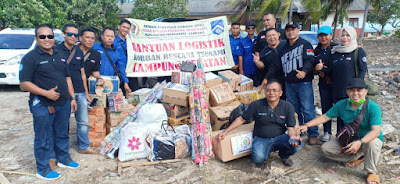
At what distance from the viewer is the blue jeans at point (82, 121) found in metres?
4.42

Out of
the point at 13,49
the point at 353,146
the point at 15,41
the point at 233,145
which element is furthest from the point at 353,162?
the point at 15,41

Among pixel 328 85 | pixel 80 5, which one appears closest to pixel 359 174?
pixel 328 85

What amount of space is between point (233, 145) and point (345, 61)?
2.01 metres

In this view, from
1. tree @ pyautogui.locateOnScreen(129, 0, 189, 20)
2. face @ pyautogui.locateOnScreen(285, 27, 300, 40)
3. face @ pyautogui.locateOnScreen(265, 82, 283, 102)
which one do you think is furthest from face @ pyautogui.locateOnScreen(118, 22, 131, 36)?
tree @ pyautogui.locateOnScreen(129, 0, 189, 20)

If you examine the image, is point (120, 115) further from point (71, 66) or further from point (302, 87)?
A: point (302, 87)

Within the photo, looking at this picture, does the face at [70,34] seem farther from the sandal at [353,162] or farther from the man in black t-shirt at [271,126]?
the sandal at [353,162]

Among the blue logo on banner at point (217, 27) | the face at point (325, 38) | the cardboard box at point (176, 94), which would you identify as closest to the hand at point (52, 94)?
the cardboard box at point (176, 94)

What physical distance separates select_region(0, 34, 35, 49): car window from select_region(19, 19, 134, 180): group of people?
5692 mm

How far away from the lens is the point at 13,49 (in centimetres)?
894

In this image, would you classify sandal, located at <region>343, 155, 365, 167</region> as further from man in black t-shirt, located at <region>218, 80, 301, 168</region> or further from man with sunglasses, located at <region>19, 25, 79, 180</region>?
man with sunglasses, located at <region>19, 25, 79, 180</region>

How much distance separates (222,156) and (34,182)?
97.0 inches

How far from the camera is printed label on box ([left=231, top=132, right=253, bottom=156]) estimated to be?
4.22m

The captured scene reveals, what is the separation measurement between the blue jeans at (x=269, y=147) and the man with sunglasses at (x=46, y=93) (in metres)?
2.59

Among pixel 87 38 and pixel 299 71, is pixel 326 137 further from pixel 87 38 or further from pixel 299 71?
pixel 87 38
